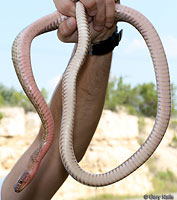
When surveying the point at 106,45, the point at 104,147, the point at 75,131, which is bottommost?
the point at 104,147

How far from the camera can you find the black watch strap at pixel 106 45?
747 mm

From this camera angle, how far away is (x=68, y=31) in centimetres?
69

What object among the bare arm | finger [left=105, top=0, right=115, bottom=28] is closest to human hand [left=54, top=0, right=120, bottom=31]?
finger [left=105, top=0, right=115, bottom=28]

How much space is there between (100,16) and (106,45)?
0.10m

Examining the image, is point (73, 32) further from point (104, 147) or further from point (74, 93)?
point (104, 147)

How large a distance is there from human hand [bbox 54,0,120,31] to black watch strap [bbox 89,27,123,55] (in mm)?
64

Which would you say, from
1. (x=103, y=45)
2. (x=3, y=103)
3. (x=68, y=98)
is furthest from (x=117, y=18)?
(x=3, y=103)

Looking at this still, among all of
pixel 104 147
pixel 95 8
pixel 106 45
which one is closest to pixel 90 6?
pixel 95 8

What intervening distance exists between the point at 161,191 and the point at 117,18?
699cm

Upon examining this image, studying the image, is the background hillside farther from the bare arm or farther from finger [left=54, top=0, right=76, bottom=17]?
finger [left=54, top=0, right=76, bottom=17]

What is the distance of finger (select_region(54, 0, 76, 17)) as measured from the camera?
637mm

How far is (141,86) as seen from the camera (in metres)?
7.90

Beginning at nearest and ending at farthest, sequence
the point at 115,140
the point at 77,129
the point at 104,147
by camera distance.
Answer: the point at 77,129 → the point at 104,147 → the point at 115,140

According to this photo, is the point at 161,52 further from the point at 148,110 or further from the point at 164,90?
the point at 148,110
